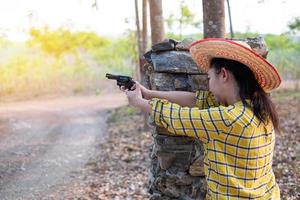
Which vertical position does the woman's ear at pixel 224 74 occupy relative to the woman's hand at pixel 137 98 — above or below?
above

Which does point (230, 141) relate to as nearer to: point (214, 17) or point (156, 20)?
point (214, 17)

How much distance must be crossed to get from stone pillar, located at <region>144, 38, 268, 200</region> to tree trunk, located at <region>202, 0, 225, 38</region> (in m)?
0.91

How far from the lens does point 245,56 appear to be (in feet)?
7.47

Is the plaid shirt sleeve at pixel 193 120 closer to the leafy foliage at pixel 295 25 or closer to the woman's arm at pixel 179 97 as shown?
the woman's arm at pixel 179 97

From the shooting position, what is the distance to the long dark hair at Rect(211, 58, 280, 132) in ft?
7.62

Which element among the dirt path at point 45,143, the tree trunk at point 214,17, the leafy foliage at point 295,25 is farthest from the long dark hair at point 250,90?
the leafy foliage at point 295,25

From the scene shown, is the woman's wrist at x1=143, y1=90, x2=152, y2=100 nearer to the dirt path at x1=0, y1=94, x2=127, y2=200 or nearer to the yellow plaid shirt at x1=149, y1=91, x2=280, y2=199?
the yellow plaid shirt at x1=149, y1=91, x2=280, y2=199

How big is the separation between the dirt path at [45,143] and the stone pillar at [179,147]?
309 centimetres

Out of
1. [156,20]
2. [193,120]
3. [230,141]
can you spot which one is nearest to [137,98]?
[193,120]

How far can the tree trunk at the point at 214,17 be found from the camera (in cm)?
433

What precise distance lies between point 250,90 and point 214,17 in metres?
2.15

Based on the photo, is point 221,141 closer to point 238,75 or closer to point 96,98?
point 238,75

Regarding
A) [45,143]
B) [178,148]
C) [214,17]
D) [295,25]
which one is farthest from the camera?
[295,25]

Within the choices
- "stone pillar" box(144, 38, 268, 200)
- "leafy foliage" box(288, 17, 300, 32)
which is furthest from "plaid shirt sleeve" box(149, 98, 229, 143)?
"leafy foliage" box(288, 17, 300, 32)
